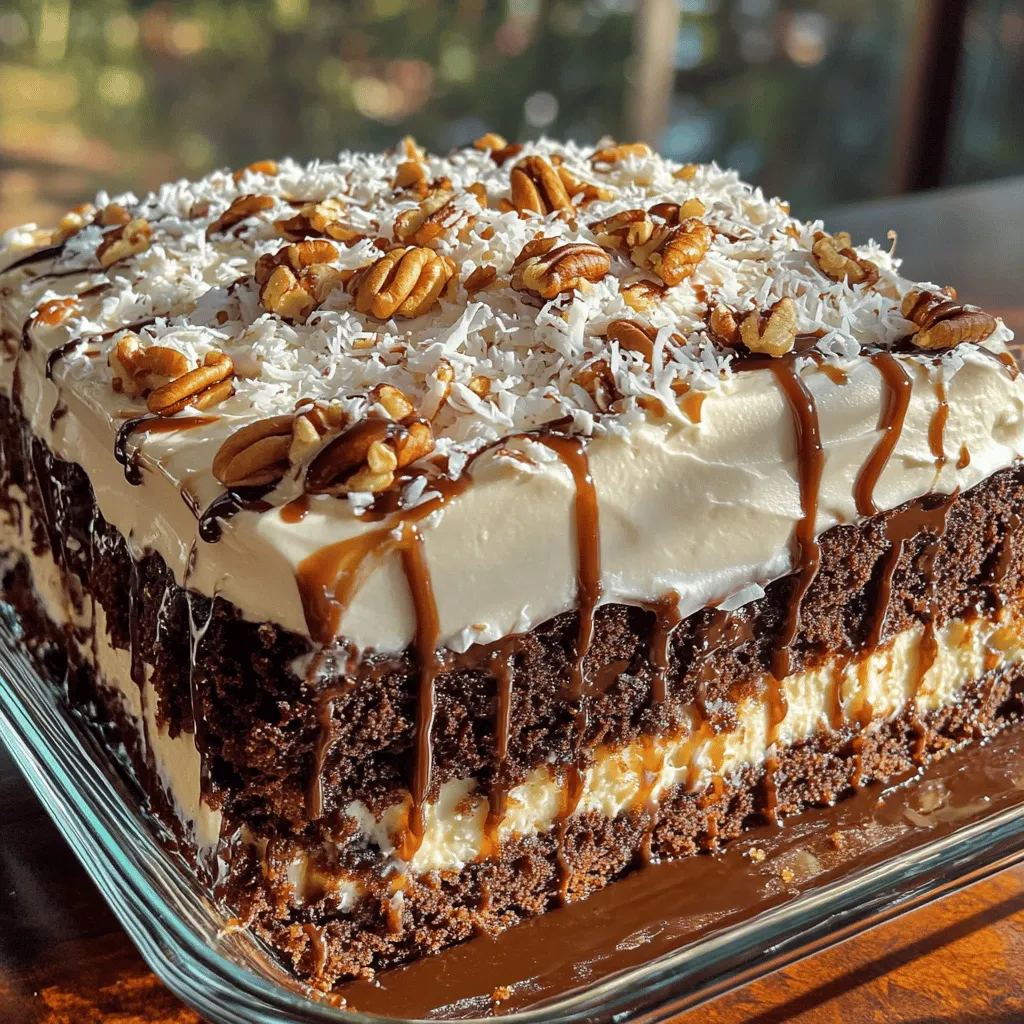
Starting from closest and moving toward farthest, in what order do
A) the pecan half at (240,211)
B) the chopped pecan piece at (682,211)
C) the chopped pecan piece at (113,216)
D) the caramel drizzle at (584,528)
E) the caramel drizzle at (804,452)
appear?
the caramel drizzle at (584,528) → the caramel drizzle at (804,452) → the chopped pecan piece at (682,211) → the pecan half at (240,211) → the chopped pecan piece at (113,216)

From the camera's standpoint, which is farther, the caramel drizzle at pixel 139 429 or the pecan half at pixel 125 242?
the pecan half at pixel 125 242

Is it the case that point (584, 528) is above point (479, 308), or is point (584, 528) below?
below

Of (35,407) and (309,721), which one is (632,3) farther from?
(309,721)

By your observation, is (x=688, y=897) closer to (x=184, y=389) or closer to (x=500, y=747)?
(x=500, y=747)

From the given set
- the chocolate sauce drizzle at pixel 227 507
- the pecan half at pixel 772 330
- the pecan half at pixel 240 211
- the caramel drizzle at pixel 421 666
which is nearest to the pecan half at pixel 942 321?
the pecan half at pixel 772 330

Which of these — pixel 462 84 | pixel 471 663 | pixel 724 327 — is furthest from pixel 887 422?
pixel 462 84

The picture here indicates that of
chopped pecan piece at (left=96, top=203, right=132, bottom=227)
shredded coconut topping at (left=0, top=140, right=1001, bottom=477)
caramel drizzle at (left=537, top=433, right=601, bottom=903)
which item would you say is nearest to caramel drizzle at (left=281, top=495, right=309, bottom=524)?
shredded coconut topping at (left=0, top=140, right=1001, bottom=477)

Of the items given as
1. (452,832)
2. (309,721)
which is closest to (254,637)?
(309,721)

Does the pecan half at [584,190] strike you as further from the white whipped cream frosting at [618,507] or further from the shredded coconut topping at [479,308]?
the white whipped cream frosting at [618,507]
